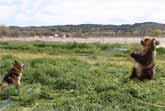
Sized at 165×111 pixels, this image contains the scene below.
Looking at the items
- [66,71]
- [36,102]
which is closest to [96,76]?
[66,71]

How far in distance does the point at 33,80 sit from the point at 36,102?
317cm

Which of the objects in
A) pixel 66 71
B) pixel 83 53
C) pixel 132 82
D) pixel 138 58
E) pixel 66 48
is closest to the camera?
pixel 132 82

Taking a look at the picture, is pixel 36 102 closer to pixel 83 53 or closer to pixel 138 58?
pixel 138 58

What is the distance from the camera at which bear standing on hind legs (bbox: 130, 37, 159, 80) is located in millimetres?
13523

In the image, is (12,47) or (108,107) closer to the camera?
(108,107)

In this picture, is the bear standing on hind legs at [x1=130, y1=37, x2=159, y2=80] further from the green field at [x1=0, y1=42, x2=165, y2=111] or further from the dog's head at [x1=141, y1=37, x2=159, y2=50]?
the green field at [x1=0, y1=42, x2=165, y2=111]

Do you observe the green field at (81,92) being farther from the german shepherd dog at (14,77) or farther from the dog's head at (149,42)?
the dog's head at (149,42)

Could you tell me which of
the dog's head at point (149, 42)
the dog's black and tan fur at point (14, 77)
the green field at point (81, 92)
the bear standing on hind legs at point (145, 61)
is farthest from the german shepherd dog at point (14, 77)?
the dog's head at point (149, 42)

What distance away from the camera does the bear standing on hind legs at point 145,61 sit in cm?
1352

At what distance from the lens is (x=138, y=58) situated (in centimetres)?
1384

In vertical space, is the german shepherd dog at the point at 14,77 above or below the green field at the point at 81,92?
above

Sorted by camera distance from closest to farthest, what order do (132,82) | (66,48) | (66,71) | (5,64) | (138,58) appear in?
(132,82) < (138,58) < (66,71) < (5,64) < (66,48)

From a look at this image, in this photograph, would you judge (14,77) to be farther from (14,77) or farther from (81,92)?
(81,92)

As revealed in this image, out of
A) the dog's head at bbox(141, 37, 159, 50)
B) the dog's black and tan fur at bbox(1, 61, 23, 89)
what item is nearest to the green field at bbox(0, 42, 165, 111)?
the dog's black and tan fur at bbox(1, 61, 23, 89)
